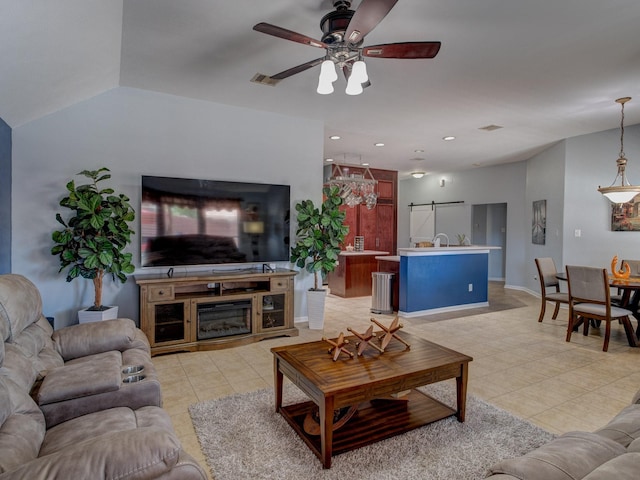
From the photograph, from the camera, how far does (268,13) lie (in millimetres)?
2584

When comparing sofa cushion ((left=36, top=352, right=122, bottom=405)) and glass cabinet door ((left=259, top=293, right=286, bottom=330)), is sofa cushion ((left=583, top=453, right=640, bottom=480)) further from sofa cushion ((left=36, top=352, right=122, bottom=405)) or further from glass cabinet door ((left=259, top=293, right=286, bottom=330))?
glass cabinet door ((left=259, top=293, right=286, bottom=330))

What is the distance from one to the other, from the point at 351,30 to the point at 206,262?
2.95 m

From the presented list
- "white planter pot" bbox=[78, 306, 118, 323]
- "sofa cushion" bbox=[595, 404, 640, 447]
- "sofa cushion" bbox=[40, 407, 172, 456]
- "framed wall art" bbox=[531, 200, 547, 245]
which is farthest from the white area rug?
"framed wall art" bbox=[531, 200, 547, 245]

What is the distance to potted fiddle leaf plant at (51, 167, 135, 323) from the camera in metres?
3.41

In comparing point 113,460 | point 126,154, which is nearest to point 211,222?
point 126,154

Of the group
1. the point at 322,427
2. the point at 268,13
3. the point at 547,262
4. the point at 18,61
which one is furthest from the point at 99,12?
the point at 547,262

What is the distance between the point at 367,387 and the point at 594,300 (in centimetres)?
344

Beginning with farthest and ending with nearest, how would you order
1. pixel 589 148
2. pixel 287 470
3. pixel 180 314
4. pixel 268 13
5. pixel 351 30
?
pixel 589 148 < pixel 180 314 < pixel 268 13 < pixel 351 30 < pixel 287 470

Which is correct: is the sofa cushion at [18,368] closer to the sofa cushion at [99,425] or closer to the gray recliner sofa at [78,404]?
the gray recliner sofa at [78,404]

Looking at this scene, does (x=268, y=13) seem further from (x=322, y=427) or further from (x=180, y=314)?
(x=180, y=314)

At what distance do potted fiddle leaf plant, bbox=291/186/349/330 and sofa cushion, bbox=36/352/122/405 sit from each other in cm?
283

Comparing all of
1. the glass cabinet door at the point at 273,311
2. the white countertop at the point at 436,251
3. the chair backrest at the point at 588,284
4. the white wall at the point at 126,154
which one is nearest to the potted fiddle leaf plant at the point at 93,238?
the white wall at the point at 126,154

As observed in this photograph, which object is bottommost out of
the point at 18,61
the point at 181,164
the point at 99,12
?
the point at 181,164

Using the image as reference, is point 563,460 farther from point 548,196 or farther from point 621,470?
point 548,196
